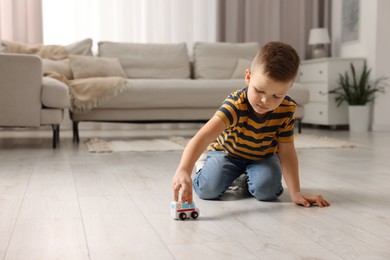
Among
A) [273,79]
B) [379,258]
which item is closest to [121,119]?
[273,79]

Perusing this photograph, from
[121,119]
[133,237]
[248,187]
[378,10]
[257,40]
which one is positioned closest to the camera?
[133,237]

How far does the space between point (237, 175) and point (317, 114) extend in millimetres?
4054

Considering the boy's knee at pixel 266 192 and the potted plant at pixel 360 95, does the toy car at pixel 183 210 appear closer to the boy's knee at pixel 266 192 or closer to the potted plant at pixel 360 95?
the boy's knee at pixel 266 192

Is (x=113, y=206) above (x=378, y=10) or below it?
below


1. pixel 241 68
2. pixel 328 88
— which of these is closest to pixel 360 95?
pixel 328 88

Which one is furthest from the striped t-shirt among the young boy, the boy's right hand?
the boy's right hand

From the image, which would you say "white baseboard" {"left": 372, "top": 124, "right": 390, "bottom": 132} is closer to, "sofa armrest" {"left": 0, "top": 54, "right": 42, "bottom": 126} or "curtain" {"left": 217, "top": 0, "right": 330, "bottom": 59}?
"curtain" {"left": 217, "top": 0, "right": 330, "bottom": 59}

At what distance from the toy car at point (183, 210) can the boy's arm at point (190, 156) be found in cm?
2

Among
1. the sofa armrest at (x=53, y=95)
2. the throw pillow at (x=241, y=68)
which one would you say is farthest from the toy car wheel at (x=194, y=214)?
the throw pillow at (x=241, y=68)

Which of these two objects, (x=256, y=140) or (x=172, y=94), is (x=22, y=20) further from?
(x=256, y=140)

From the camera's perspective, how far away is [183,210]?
65.4 inches

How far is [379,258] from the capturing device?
129cm

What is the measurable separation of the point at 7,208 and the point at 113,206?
13.0 inches

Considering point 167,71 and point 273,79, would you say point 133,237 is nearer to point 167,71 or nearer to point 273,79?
point 273,79
